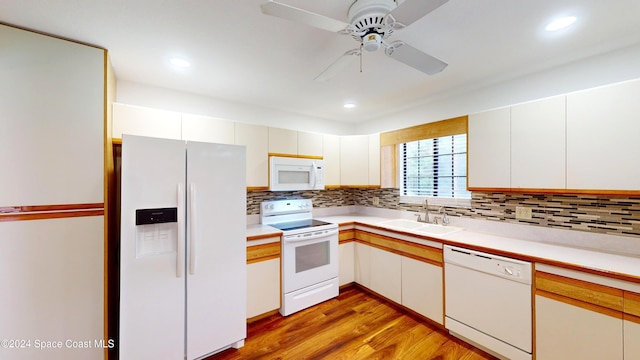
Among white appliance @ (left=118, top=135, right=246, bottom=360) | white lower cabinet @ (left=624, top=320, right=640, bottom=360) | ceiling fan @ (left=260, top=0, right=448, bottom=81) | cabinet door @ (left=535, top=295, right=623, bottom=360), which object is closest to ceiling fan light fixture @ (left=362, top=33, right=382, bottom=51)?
ceiling fan @ (left=260, top=0, right=448, bottom=81)

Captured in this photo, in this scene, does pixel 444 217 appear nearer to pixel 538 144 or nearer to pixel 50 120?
pixel 538 144

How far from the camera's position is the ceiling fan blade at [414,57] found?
131cm

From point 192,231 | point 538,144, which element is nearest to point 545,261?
point 538,144

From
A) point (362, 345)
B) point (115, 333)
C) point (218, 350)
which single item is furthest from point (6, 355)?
point (362, 345)

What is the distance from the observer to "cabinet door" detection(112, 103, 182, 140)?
1.99 metres

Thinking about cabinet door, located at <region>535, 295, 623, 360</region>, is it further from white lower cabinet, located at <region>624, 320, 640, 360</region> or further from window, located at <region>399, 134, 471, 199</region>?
window, located at <region>399, 134, 471, 199</region>

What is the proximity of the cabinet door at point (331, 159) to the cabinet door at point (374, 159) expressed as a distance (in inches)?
17.8

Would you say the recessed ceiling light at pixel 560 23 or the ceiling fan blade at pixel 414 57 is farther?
the recessed ceiling light at pixel 560 23

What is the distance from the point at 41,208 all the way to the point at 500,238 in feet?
11.6

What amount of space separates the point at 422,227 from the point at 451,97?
154 centimetres

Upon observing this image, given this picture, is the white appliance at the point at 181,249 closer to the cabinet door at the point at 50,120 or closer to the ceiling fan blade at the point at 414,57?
the cabinet door at the point at 50,120

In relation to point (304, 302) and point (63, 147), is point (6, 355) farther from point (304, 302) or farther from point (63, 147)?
point (304, 302)

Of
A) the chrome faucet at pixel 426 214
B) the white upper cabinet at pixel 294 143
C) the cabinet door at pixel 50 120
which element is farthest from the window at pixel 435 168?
the cabinet door at pixel 50 120

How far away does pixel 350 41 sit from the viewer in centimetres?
166
